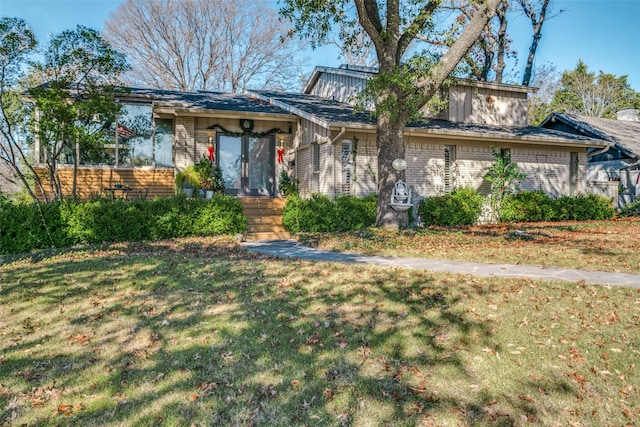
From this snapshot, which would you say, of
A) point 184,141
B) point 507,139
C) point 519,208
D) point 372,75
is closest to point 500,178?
point 519,208

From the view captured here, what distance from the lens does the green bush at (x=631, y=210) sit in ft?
56.5

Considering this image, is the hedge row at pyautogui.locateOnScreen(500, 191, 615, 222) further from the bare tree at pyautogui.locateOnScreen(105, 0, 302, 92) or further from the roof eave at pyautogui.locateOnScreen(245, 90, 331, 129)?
the bare tree at pyautogui.locateOnScreen(105, 0, 302, 92)

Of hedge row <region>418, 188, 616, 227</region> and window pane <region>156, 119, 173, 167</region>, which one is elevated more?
window pane <region>156, 119, 173, 167</region>

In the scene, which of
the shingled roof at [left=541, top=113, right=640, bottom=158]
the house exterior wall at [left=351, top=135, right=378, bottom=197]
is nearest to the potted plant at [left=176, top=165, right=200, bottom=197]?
the house exterior wall at [left=351, top=135, right=378, bottom=197]

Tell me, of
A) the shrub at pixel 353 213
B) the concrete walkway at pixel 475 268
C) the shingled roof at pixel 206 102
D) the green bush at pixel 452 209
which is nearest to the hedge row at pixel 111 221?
the concrete walkway at pixel 475 268

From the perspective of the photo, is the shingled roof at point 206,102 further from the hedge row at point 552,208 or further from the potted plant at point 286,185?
the hedge row at point 552,208

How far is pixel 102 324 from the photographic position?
4.32 meters

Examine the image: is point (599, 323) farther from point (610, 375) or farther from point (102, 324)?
point (102, 324)

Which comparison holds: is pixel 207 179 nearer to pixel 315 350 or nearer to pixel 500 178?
pixel 500 178

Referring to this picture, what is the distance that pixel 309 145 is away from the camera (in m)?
13.4

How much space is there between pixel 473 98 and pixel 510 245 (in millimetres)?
9196

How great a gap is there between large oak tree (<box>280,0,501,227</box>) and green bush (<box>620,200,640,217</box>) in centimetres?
1161

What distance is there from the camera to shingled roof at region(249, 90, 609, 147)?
12.4 metres

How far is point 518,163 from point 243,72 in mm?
17754
